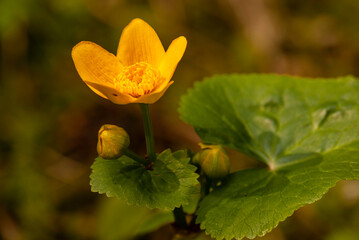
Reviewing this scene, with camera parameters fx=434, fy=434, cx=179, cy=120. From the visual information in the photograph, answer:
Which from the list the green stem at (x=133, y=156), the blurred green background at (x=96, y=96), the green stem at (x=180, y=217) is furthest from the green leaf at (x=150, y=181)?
the blurred green background at (x=96, y=96)

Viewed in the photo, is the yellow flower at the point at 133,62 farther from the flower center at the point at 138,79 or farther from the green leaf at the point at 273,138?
the green leaf at the point at 273,138

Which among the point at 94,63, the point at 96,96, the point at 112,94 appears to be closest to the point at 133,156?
the point at 112,94

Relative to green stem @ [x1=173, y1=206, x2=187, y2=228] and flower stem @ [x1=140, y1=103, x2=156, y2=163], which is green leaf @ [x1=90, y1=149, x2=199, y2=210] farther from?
green stem @ [x1=173, y1=206, x2=187, y2=228]

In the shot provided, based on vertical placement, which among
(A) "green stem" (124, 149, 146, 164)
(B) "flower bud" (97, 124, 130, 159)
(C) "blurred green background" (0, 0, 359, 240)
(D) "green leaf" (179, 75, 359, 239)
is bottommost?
(C) "blurred green background" (0, 0, 359, 240)

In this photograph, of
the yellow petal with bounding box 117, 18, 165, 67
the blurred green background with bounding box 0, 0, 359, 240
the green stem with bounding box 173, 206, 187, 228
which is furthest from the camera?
the blurred green background with bounding box 0, 0, 359, 240

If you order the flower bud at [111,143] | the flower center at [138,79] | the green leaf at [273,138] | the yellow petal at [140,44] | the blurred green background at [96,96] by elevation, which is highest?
the yellow petal at [140,44]

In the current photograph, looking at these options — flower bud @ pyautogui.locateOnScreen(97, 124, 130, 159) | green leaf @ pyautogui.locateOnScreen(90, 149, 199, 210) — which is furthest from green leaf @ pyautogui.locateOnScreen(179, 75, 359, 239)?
flower bud @ pyautogui.locateOnScreen(97, 124, 130, 159)
